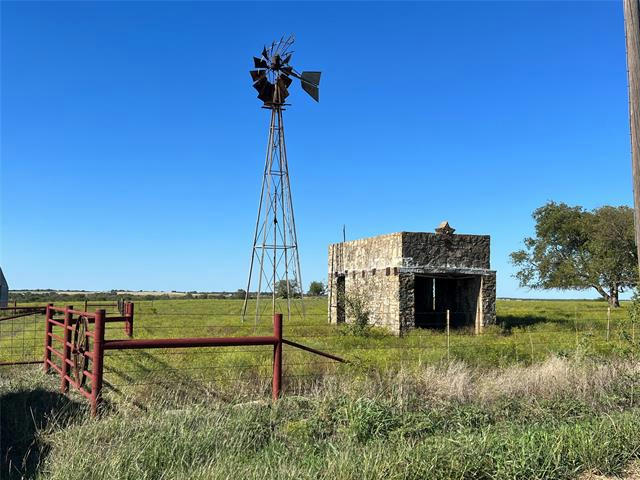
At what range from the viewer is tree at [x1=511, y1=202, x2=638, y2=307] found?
43.3 meters

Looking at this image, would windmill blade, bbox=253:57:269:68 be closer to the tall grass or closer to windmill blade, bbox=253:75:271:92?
windmill blade, bbox=253:75:271:92

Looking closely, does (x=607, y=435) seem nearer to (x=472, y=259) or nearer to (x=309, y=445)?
(x=309, y=445)

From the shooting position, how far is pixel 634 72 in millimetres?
7789

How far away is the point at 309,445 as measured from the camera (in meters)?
5.72

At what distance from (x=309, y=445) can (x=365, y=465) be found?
1.09 m

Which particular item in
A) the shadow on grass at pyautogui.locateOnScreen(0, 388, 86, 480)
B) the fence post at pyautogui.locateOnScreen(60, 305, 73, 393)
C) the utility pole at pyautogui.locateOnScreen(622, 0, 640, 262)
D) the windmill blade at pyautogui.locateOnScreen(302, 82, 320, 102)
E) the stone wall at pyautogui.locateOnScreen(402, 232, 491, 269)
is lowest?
the shadow on grass at pyautogui.locateOnScreen(0, 388, 86, 480)

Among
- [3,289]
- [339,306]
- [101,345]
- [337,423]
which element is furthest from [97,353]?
[3,289]

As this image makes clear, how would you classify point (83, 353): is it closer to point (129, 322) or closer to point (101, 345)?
point (101, 345)

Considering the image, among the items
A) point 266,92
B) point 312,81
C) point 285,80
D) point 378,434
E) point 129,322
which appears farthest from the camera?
point 266,92

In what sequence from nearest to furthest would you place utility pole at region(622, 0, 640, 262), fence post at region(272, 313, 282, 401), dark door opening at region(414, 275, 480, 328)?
fence post at region(272, 313, 282, 401), utility pole at region(622, 0, 640, 262), dark door opening at region(414, 275, 480, 328)

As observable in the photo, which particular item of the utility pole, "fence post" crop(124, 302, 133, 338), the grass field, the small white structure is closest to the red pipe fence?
the grass field

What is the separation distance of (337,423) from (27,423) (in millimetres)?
4038

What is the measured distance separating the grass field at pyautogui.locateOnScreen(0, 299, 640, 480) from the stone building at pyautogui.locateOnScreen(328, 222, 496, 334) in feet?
27.1

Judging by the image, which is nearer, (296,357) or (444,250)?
(296,357)
